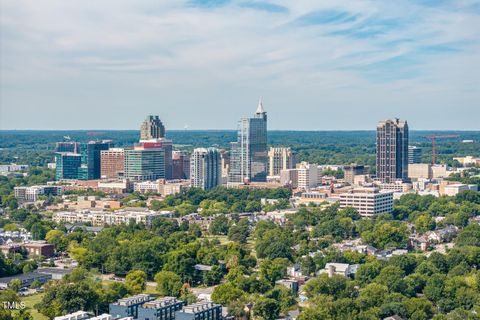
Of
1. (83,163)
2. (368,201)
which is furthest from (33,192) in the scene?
(368,201)

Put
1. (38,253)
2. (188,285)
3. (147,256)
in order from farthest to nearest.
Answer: (38,253) → (147,256) → (188,285)

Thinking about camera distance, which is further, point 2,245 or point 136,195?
point 136,195

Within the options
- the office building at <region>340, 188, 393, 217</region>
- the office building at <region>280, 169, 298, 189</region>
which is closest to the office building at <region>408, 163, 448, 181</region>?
the office building at <region>280, 169, 298, 189</region>

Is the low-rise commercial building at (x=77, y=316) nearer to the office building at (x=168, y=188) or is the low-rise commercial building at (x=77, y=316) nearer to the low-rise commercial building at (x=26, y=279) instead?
the low-rise commercial building at (x=26, y=279)

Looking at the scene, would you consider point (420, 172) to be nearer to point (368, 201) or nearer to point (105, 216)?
point (368, 201)

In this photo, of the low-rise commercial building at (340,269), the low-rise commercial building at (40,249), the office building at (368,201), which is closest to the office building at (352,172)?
the office building at (368,201)

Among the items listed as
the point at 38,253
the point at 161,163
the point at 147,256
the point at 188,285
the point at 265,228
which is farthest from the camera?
the point at 161,163

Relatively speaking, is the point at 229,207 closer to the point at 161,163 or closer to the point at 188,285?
the point at 161,163

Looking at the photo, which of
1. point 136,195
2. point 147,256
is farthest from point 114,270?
point 136,195
